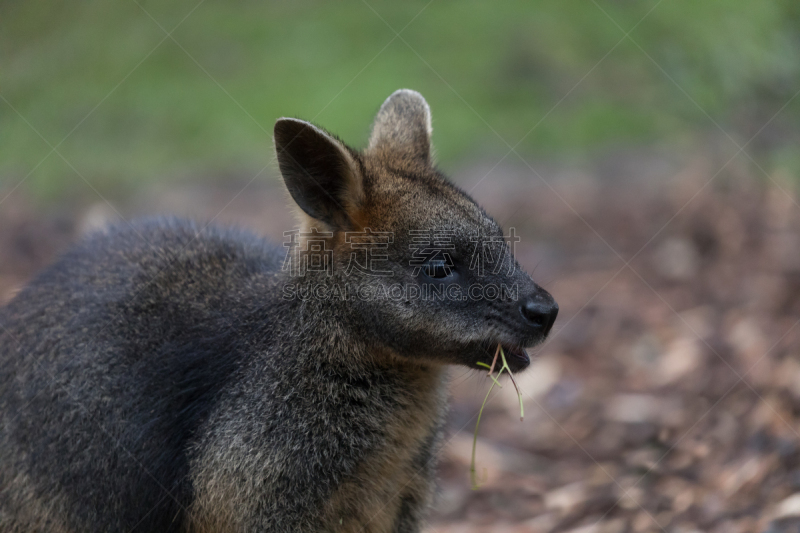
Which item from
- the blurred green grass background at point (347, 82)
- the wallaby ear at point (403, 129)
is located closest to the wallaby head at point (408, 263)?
the wallaby ear at point (403, 129)

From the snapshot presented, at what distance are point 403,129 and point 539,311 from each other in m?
1.81

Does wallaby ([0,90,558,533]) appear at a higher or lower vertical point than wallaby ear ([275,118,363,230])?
lower

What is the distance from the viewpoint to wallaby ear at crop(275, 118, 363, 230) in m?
4.55

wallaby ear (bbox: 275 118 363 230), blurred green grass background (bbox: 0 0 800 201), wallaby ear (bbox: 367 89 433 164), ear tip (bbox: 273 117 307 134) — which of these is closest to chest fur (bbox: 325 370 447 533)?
wallaby ear (bbox: 275 118 363 230)

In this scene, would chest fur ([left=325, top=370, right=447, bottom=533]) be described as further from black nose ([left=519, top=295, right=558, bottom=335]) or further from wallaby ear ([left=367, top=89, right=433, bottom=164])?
wallaby ear ([left=367, top=89, right=433, bottom=164])

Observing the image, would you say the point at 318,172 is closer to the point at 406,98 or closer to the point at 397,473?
the point at 406,98

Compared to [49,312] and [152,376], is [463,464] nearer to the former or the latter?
[152,376]

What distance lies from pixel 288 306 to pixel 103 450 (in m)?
1.39

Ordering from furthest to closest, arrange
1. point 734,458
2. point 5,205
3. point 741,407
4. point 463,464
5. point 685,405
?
point 5,205
point 463,464
point 685,405
point 741,407
point 734,458

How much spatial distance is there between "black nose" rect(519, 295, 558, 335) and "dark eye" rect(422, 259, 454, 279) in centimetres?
50

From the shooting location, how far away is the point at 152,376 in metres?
4.85

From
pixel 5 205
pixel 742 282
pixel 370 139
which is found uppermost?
pixel 742 282

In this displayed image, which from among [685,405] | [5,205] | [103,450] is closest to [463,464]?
[685,405]

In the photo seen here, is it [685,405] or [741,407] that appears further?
[685,405]
